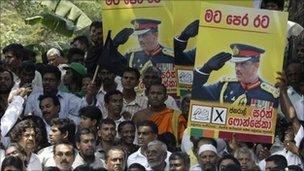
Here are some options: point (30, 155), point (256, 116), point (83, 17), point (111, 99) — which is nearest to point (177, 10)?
point (111, 99)

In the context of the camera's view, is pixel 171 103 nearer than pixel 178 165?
No

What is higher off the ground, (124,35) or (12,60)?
(124,35)

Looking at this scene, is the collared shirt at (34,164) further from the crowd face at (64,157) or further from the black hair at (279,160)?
the black hair at (279,160)

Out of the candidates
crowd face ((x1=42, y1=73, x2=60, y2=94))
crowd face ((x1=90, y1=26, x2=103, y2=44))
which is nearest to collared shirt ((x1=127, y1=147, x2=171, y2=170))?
crowd face ((x1=42, y1=73, x2=60, y2=94))

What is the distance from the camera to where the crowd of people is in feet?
30.8

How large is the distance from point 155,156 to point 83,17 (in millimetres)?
8242

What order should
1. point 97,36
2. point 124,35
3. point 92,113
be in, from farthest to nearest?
1. point 97,36
2. point 124,35
3. point 92,113

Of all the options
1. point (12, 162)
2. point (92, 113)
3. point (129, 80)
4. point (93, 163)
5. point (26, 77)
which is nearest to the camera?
point (12, 162)

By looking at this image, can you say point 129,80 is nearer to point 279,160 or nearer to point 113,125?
point 113,125

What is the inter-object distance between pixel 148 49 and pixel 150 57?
10cm

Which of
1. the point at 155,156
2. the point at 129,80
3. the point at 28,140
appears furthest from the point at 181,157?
the point at 129,80

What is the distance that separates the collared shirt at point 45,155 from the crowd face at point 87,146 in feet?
0.97

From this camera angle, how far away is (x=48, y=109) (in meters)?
10.4

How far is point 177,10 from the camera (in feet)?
37.1
